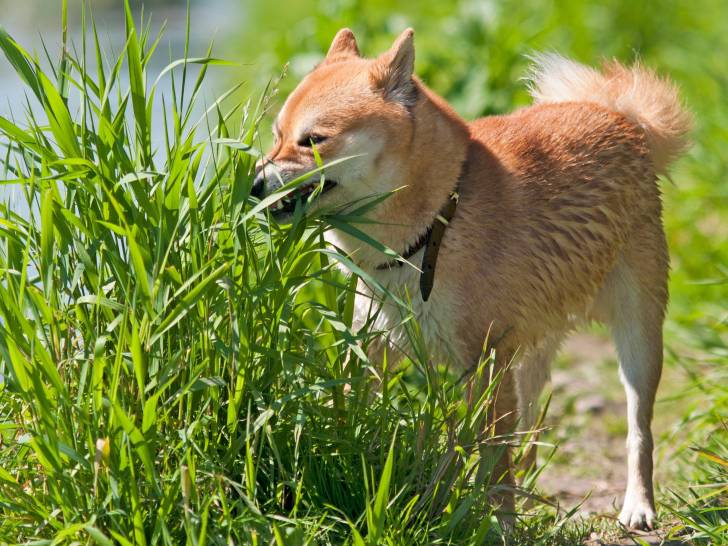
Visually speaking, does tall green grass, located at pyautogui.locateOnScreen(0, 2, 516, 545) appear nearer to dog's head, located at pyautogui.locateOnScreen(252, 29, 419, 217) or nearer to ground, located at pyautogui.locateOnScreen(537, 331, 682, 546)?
dog's head, located at pyautogui.locateOnScreen(252, 29, 419, 217)

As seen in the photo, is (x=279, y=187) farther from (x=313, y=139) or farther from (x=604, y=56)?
(x=604, y=56)

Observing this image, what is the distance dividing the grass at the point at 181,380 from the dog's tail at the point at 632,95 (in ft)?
6.25

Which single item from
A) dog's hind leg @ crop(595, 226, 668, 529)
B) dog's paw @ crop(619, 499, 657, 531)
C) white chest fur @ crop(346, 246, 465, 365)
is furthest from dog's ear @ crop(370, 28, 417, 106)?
dog's paw @ crop(619, 499, 657, 531)

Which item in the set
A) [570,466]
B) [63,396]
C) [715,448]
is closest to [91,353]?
[63,396]

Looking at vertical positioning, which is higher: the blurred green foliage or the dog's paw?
the blurred green foliage

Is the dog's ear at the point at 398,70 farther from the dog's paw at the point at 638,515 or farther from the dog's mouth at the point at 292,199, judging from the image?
the dog's paw at the point at 638,515

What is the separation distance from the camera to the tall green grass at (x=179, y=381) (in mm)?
2744

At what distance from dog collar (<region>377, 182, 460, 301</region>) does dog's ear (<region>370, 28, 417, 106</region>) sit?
0.41 m

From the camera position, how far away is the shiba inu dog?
3.73m

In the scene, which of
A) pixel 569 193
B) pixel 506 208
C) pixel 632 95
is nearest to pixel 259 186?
pixel 506 208

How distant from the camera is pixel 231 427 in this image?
2.92 metres

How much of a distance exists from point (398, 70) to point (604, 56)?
7.43 feet

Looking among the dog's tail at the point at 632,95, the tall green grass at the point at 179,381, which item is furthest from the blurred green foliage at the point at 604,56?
the tall green grass at the point at 179,381

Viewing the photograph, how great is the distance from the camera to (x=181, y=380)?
296 cm
